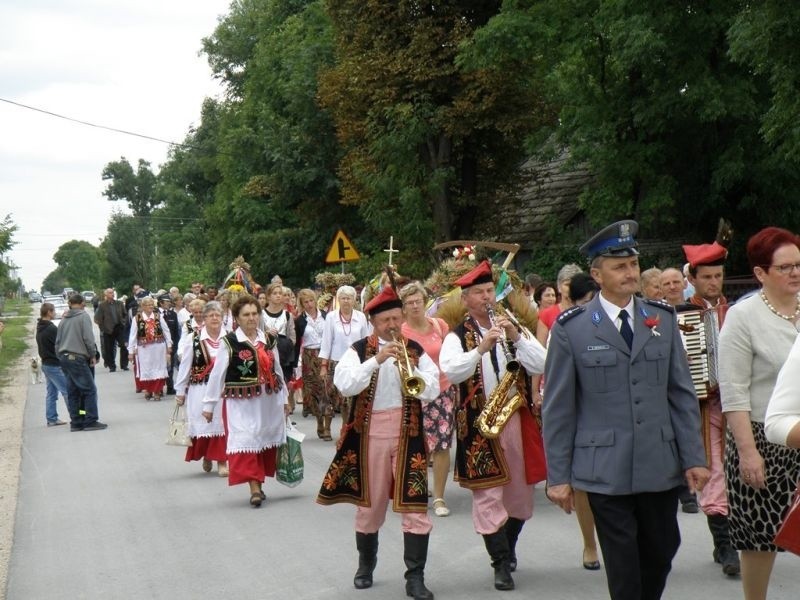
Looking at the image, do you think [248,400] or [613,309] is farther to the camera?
[248,400]

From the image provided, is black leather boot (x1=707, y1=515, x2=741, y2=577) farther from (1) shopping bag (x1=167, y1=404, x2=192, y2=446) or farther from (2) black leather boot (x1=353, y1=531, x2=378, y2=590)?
(1) shopping bag (x1=167, y1=404, x2=192, y2=446)

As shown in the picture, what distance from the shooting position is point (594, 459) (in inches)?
210

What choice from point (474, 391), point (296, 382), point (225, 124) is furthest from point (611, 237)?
point (225, 124)

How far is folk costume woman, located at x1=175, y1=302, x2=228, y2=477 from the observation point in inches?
506

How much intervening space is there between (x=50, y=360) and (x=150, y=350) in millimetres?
4155

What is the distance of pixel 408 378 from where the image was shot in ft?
24.0

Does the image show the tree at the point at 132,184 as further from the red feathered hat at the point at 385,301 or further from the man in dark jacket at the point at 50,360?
the red feathered hat at the point at 385,301

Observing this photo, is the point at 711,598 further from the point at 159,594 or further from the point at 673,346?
the point at 159,594

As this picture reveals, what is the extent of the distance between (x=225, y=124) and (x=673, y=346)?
5288cm

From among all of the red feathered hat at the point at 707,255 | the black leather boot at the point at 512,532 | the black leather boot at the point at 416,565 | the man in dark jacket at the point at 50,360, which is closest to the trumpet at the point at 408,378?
the black leather boot at the point at 416,565

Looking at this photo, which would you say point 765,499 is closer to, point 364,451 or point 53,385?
point 364,451

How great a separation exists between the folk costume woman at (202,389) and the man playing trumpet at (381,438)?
5.08m

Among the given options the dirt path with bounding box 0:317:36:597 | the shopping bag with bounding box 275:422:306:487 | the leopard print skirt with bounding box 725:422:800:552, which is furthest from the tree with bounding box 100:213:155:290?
the leopard print skirt with bounding box 725:422:800:552

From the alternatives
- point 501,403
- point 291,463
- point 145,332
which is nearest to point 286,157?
point 145,332
